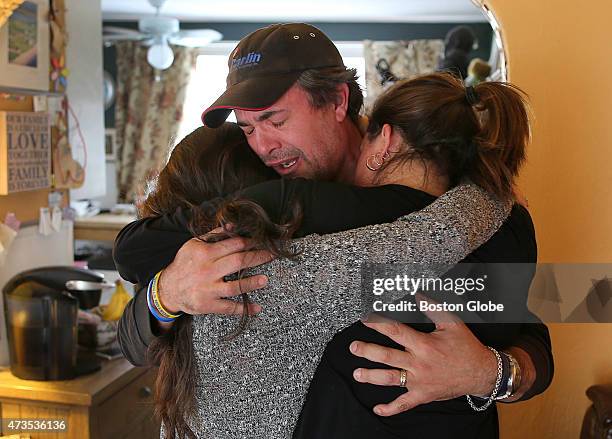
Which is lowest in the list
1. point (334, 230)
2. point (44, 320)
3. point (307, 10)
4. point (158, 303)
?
point (44, 320)

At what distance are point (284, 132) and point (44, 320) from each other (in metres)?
0.98

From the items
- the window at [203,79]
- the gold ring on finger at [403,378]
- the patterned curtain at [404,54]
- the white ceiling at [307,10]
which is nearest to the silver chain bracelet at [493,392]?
the gold ring on finger at [403,378]

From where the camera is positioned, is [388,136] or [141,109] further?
[141,109]

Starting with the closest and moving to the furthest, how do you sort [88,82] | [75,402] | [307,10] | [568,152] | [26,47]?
[568,152] → [75,402] → [26,47] → [88,82] → [307,10]

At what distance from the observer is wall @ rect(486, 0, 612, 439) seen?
1.36 meters

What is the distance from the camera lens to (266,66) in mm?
1072

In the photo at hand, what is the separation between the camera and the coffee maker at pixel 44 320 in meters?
1.74

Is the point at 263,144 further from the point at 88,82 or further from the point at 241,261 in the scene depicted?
the point at 88,82

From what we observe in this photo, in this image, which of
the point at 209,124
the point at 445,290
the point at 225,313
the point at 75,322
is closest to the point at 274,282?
the point at 225,313

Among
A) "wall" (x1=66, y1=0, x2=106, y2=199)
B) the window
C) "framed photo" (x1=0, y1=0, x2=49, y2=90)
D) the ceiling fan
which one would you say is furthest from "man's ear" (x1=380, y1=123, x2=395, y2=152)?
the window

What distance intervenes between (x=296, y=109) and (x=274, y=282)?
1.33ft

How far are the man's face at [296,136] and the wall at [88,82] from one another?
4.12 feet

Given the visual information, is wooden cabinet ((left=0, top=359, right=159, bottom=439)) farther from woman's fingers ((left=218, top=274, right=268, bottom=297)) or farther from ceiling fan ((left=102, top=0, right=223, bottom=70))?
ceiling fan ((left=102, top=0, right=223, bottom=70))

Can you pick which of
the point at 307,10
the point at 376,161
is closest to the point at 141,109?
the point at 307,10
